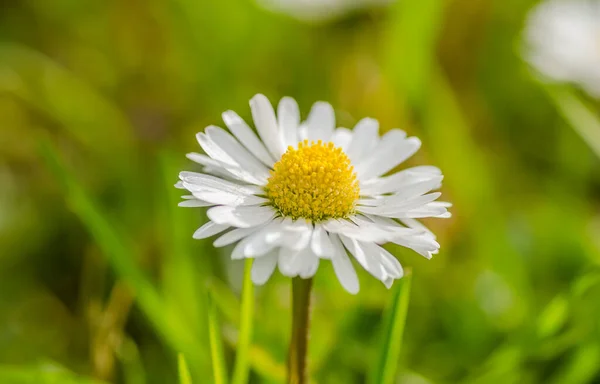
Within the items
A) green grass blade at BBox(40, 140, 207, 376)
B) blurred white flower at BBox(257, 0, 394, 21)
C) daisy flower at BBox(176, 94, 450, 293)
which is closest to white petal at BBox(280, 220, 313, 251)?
daisy flower at BBox(176, 94, 450, 293)

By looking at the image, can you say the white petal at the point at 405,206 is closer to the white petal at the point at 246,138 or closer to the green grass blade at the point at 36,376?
the white petal at the point at 246,138

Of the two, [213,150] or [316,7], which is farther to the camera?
[316,7]

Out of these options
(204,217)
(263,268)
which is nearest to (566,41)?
(204,217)

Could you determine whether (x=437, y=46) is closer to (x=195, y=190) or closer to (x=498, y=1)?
(x=498, y=1)

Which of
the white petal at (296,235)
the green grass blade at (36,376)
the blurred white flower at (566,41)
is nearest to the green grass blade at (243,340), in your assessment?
the white petal at (296,235)

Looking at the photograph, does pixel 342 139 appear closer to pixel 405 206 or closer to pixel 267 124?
pixel 267 124
